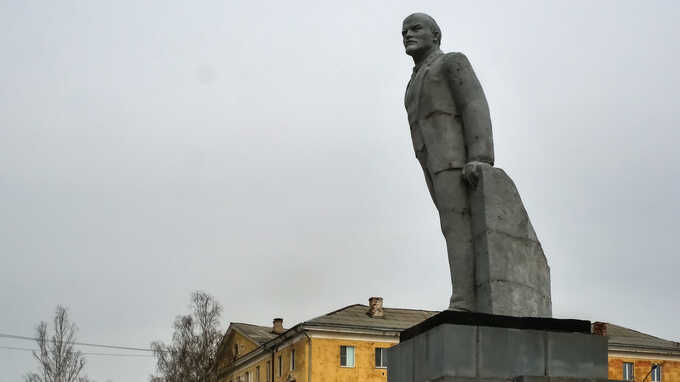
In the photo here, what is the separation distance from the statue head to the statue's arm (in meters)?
0.37

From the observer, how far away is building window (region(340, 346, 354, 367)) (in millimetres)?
57781

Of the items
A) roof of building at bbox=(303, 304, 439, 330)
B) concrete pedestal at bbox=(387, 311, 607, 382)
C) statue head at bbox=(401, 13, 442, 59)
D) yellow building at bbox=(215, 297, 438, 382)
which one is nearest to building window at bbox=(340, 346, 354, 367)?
yellow building at bbox=(215, 297, 438, 382)

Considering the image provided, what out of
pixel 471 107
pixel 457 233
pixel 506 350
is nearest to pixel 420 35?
pixel 471 107

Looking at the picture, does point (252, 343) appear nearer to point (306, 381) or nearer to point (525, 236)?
point (306, 381)

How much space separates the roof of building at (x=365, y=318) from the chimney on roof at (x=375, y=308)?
214 millimetres

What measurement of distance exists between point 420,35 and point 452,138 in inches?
43.2

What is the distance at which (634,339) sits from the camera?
6519 centimetres

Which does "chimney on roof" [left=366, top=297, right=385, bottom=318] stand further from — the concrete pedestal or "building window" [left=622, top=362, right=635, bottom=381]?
the concrete pedestal

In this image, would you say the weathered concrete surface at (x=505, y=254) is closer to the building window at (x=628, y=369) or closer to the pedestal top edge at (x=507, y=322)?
the pedestal top edge at (x=507, y=322)

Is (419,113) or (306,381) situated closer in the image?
(419,113)

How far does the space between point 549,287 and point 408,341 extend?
1346 millimetres

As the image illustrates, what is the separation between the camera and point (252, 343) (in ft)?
222

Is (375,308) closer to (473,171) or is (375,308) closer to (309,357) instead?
(309,357)

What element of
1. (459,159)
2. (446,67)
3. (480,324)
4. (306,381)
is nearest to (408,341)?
(480,324)
